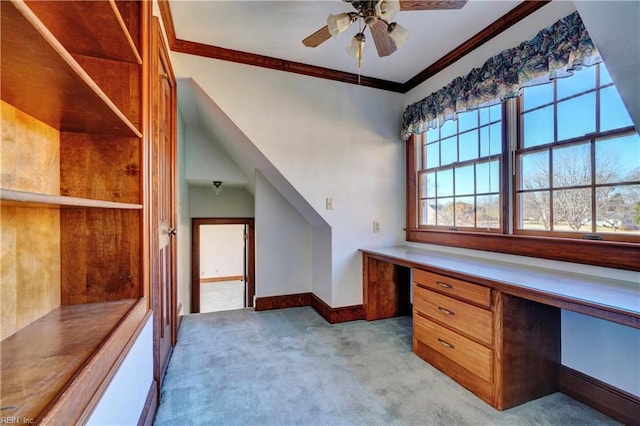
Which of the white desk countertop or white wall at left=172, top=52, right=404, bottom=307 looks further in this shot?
white wall at left=172, top=52, right=404, bottom=307

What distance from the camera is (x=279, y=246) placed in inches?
133

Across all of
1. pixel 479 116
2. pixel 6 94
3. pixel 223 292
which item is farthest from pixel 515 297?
pixel 223 292

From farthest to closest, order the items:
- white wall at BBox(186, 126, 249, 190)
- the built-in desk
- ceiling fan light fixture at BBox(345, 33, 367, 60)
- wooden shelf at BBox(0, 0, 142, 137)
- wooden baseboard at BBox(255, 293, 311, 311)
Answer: white wall at BBox(186, 126, 249, 190)
wooden baseboard at BBox(255, 293, 311, 311)
ceiling fan light fixture at BBox(345, 33, 367, 60)
the built-in desk
wooden shelf at BBox(0, 0, 142, 137)

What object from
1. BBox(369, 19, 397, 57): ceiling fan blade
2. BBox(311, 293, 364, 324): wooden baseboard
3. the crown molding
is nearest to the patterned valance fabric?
the crown molding

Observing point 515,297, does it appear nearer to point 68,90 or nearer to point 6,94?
point 68,90

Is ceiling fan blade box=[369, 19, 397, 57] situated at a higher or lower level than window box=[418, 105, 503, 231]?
higher

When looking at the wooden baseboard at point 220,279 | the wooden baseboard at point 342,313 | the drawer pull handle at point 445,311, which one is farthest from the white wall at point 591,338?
the wooden baseboard at point 220,279

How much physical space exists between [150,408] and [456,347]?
1.84 m

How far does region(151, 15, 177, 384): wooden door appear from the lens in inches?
64.8

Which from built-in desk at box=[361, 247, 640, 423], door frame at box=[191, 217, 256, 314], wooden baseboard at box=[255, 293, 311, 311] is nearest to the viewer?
built-in desk at box=[361, 247, 640, 423]

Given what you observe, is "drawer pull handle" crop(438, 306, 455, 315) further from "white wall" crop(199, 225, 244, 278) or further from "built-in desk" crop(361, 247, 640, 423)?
"white wall" crop(199, 225, 244, 278)

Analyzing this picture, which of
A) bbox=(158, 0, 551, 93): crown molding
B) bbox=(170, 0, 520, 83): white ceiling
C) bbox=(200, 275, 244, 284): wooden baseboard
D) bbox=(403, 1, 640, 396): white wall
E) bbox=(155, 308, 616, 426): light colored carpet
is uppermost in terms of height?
bbox=(170, 0, 520, 83): white ceiling

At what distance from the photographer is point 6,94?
0.84 m

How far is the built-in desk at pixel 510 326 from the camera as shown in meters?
1.49
